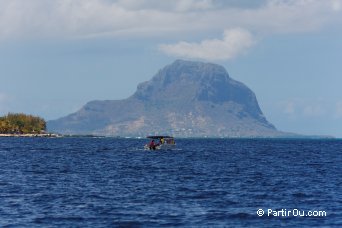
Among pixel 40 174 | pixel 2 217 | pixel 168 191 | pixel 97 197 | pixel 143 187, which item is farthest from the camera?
pixel 40 174

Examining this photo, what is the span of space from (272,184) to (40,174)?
119 feet

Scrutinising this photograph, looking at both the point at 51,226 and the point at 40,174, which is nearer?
the point at 51,226

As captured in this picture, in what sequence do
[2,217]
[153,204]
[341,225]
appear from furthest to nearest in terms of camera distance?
[153,204], [2,217], [341,225]

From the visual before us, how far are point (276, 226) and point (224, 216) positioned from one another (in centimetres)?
617

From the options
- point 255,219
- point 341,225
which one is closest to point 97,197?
point 255,219

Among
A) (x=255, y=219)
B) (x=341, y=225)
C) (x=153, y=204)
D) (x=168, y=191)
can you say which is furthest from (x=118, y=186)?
(x=341, y=225)

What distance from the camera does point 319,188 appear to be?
82.2 m

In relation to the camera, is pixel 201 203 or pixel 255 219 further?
pixel 201 203

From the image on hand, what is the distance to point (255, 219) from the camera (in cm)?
5631

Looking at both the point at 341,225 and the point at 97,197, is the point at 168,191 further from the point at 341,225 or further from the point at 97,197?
the point at 341,225

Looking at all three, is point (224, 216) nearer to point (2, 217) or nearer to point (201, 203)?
point (201, 203)

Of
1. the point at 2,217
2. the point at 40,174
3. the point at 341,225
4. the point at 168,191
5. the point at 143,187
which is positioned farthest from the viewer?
the point at 40,174

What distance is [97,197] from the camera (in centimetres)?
7112

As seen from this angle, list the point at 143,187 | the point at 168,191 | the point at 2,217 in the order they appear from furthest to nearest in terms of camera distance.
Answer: the point at 143,187 → the point at 168,191 → the point at 2,217
